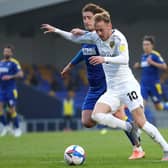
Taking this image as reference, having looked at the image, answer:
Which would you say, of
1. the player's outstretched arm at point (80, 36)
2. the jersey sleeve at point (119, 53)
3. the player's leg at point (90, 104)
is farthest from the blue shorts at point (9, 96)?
the jersey sleeve at point (119, 53)

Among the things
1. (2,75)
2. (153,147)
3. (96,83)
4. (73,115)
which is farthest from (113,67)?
(73,115)

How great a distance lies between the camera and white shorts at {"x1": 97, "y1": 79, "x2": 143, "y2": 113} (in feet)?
37.8

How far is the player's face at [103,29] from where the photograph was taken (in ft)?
37.1

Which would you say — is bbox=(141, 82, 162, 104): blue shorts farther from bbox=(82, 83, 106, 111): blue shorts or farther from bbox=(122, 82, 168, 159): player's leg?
bbox=(122, 82, 168, 159): player's leg

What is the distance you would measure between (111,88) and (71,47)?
95.7 ft

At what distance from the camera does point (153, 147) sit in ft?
50.0

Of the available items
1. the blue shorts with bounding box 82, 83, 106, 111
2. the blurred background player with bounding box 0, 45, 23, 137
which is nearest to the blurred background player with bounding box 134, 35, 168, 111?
the blurred background player with bounding box 0, 45, 23, 137

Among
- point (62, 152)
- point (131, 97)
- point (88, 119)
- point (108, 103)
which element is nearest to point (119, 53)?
point (131, 97)

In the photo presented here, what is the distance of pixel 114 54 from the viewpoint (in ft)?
37.3

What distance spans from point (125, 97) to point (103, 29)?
3.63 ft

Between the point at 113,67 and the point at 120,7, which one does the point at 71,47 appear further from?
the point at 113,67

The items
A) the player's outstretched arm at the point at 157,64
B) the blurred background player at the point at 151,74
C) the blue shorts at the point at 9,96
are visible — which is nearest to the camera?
the player's outstretched arm at the point at 157,64

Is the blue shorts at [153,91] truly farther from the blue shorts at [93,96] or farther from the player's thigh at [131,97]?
the player's thigh at [131,97]

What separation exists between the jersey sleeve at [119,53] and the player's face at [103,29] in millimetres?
167
